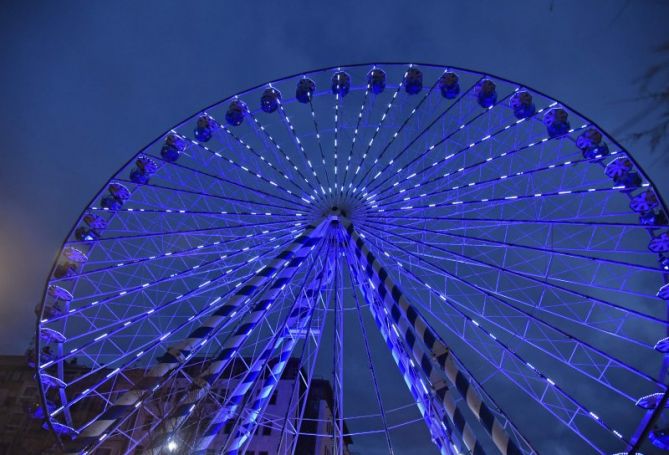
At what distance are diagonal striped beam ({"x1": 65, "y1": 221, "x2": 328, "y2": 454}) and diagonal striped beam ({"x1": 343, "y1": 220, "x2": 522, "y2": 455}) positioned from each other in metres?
2.18

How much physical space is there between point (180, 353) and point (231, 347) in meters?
1.58

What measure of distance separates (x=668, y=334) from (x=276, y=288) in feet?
41.4

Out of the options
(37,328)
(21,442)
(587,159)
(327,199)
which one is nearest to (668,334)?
(587,159)

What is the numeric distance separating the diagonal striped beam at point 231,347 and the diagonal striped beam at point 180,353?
16 centimetres

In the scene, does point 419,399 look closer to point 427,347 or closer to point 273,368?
point 427,347

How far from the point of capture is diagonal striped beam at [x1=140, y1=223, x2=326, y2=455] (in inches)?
523

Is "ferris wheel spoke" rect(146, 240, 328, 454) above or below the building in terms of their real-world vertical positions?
above

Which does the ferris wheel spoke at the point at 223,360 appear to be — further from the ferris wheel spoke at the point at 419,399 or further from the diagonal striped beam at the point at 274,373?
the ferris wheel spoke at the point at 419,399

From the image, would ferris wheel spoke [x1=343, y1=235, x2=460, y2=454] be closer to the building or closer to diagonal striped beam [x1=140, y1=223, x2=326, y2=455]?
diagonal striped beam [x1=140, y1=223, x2=326, y2=455]

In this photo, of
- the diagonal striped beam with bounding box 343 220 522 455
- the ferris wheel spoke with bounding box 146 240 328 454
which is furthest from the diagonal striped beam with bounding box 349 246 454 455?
the ferris wheel spoke with bounding box 146 240 328 454

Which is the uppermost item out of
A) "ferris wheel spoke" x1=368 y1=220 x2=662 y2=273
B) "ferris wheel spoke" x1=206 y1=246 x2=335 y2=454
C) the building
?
"ferris wheel spoke" x1=368 y1=220 x2=662 y2=273

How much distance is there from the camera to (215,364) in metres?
13.5

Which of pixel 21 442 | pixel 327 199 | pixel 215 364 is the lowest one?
pixel 21 442

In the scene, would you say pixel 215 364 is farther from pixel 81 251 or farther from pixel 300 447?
pixel 300 447
